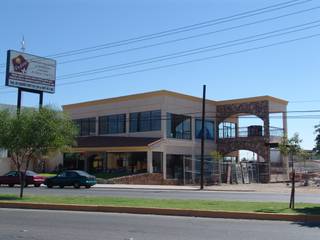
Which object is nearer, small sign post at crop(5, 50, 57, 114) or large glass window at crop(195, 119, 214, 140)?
small sign post at crop(5, 50, 57, 114)

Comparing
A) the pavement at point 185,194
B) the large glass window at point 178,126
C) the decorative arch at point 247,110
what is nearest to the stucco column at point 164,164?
the large glass window at point 178,126

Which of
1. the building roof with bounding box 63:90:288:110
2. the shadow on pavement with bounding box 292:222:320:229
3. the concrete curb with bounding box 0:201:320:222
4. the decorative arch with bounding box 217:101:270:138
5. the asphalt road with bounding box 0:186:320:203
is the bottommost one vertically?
the shadow on pavement with bounding box 292:222:320:229

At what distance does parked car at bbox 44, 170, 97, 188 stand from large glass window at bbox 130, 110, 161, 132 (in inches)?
532

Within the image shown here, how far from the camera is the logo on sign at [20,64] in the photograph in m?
48.9

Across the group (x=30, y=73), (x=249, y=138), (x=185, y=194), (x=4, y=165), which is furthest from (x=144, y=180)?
(x=185, y=194)


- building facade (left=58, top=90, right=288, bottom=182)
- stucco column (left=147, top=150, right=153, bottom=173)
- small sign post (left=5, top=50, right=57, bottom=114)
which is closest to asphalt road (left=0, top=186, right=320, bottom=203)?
stucco column (left=147, top=150, right=153, bottom=173)

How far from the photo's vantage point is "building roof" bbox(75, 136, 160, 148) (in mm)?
49447

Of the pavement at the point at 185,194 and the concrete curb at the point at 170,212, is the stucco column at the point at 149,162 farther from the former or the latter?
the concrete curb at the point at 170,212

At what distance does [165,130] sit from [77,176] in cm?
1386

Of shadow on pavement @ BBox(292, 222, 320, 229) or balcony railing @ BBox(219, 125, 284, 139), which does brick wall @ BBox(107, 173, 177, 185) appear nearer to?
balcony railing @ BBox(219, 125, 284, 139)

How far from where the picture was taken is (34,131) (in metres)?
23.9

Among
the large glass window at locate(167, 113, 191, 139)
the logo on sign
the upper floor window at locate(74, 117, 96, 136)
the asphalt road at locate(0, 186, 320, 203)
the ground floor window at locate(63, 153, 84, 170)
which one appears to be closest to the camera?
the asphalt road at locate(0, 186, 320, 203)

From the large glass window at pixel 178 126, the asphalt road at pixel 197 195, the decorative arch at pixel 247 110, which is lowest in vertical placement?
the asphalt road at pixel 197 195

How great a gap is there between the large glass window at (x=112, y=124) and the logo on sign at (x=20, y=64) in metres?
10.8
